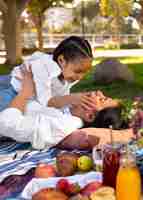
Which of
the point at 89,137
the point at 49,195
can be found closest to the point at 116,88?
the point at 89,137

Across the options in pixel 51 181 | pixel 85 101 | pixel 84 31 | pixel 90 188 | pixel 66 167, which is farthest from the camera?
pixel 84 31

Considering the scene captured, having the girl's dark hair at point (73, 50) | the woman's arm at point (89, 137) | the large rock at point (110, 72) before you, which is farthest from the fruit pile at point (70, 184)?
the large rock at point (110, 72)

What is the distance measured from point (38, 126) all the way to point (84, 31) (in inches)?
1688

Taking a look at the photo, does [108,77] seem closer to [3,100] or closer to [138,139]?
[3,100]

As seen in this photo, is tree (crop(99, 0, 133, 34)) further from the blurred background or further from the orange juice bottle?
the orange juice bottle

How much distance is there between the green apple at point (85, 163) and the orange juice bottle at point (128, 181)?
2.46 feet

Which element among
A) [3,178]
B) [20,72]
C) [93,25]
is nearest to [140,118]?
[3,178]

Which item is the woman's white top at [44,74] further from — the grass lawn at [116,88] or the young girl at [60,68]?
the grass lawn at [116,88]

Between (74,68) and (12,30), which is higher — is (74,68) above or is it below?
above

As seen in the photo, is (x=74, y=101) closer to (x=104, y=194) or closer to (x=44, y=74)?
(x=44, y=74)

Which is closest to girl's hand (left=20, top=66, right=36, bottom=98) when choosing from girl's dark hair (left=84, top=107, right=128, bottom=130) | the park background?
girl's dark hair (left=84, top=107, right=128, bottom=130)

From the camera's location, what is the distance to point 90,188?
9.74 feet

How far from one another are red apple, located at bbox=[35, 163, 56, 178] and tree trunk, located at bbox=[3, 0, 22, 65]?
17.1 m

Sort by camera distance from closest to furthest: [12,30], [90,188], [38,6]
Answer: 1. [90,188]
2. [12,30]
3. [38,6]
